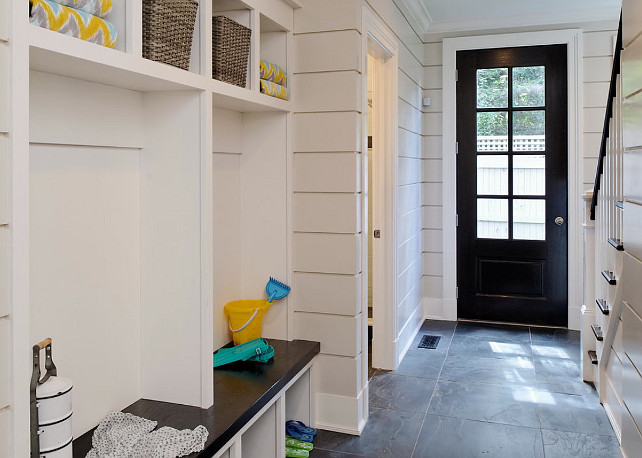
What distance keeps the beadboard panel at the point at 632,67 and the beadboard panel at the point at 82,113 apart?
5.19ft

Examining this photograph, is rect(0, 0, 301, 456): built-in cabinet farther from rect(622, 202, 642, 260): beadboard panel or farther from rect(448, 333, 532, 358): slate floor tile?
rect(448, 333, 532, 358): slate floor tile

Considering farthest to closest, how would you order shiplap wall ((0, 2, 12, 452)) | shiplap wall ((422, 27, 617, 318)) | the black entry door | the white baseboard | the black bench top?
the black entry door, shiplap wall ((422, 27, 617, 318)), the white baseboard, the black bench top, shiplap wall ((0, 2, 12, 452))

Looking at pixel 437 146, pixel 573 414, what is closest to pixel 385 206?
pixel 437 146

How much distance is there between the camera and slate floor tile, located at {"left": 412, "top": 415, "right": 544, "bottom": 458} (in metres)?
2.69

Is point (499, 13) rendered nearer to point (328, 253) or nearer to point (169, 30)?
point (328, 253)

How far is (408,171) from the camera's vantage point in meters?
4.34

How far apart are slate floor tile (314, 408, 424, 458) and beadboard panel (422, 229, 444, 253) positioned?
2.18 m

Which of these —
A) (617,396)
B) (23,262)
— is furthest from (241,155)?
(617,396)

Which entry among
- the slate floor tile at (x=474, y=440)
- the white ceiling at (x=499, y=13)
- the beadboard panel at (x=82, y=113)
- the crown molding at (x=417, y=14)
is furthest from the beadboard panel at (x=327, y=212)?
the white ceiling at (x=499, y=13)

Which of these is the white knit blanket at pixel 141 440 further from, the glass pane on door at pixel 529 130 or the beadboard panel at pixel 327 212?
the glass pane on door at pixel 529 130


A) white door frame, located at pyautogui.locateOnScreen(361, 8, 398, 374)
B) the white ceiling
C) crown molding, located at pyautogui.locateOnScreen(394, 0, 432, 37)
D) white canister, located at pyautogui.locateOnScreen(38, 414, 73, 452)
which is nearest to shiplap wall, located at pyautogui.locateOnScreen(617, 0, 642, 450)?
white canister, located at pyautogui.locateOnScreen(38, 414, 73, 452)

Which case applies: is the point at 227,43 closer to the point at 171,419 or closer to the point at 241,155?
the point at 241,155

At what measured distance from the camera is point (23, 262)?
4.36ft

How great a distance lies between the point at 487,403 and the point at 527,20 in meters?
3.03
